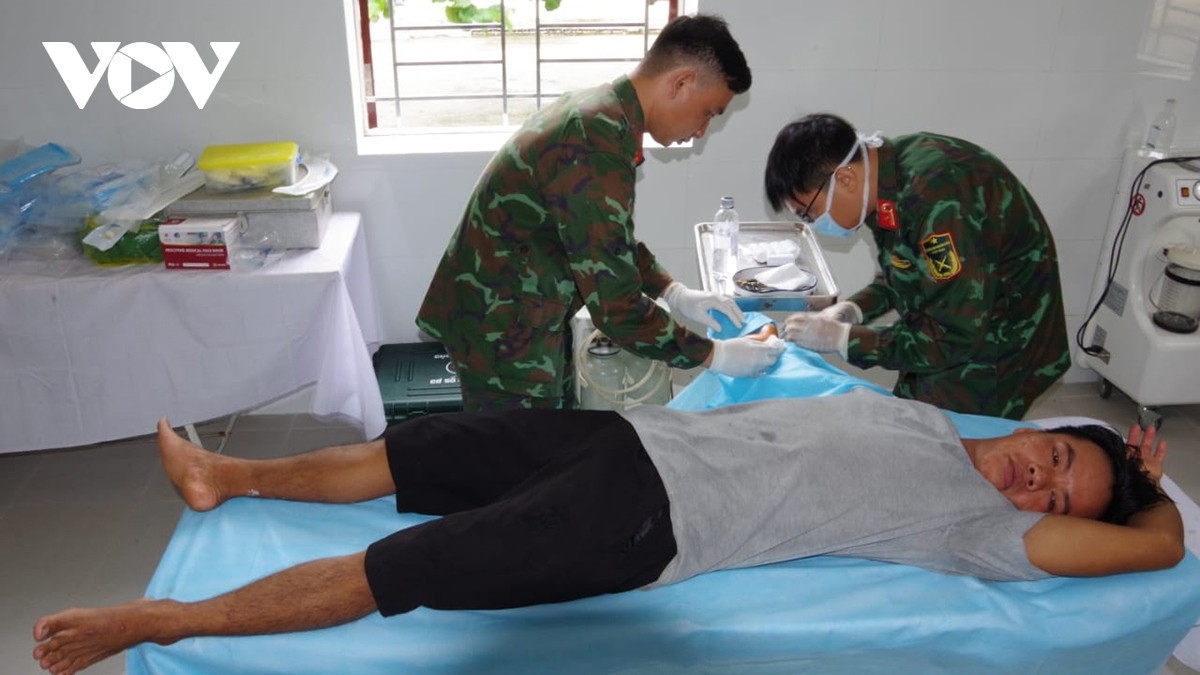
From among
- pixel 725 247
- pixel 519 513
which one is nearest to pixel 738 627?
pixel 519 513

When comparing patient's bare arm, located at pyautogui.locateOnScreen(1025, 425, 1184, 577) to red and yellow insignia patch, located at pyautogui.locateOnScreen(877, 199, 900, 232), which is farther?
red and yellow insignia patch, located at pyautogui.locateOnScreen(877, 199, 900, 232)

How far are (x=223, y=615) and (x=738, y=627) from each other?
0.83 metres

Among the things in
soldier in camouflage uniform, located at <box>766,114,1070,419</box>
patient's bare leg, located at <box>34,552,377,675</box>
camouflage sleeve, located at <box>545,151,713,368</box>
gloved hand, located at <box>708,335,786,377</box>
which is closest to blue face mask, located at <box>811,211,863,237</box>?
soldier in camouflage uniform, located at <box>766,114,1070,419</box>

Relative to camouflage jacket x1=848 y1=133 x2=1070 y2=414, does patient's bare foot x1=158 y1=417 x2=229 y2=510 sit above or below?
below

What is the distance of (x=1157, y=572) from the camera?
1.66m

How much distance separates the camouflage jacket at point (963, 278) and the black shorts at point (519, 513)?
67 cm

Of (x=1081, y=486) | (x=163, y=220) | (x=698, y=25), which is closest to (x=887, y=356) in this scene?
(x=1081, y=486)

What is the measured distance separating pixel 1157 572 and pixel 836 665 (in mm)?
620

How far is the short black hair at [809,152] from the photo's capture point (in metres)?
1.91

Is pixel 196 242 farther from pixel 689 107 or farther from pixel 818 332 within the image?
pixel 818 332

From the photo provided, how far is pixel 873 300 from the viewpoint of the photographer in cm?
223

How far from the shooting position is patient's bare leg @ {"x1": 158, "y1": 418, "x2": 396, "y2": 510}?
1762 mm

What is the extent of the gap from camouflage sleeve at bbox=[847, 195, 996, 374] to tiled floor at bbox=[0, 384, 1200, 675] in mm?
1017

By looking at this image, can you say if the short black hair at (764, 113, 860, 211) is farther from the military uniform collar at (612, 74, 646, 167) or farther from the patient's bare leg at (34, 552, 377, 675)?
the patient's bare leg at (34, 552, 377, 675)
